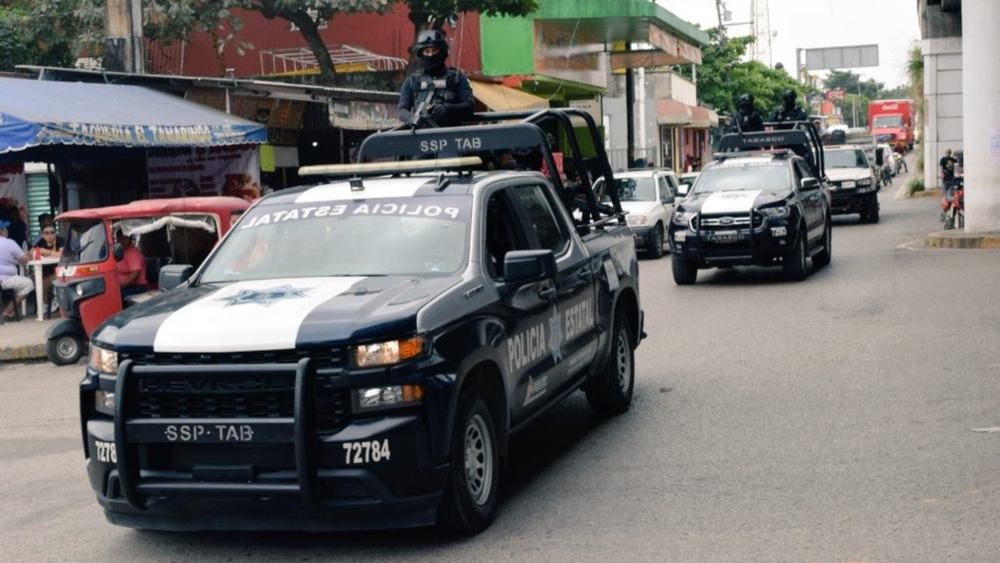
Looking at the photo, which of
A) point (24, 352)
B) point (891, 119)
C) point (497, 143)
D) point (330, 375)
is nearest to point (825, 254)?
point (24, 352)

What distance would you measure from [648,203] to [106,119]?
1060 centimetres

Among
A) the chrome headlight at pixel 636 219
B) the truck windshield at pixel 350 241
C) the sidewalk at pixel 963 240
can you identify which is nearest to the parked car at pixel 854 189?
the sidewalk at pixel 963 240

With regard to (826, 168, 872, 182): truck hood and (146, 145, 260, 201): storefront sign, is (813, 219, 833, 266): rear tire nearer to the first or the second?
(146, 145, 260, 201): storefront sign

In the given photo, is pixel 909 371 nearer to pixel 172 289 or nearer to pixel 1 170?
pixel 172 289

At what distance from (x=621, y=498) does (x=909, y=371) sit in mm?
4664

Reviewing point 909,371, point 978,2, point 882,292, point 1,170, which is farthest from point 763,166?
point 1,170

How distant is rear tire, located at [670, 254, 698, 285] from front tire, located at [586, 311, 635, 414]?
9.03m

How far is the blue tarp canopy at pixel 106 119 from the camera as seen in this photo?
16891 millimetres

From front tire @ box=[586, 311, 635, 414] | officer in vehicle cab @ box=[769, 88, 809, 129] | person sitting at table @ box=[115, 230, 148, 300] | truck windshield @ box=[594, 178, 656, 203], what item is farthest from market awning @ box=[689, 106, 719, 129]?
front tire @ box=[586, 311, 635, 414]

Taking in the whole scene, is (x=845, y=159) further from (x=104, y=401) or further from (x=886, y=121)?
(x=886, y=121)

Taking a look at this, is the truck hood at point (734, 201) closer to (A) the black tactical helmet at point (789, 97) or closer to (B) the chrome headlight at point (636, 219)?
(B) the chrome headlight at point (636, 219)

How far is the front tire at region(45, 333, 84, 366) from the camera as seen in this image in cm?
1451

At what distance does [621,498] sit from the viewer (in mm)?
7105

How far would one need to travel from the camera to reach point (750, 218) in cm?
1825
